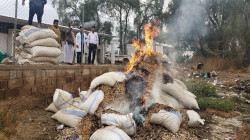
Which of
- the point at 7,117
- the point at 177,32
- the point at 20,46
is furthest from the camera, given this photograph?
the point at 177,32

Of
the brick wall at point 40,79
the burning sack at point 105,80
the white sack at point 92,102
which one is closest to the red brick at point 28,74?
the brick wall at point 40,79

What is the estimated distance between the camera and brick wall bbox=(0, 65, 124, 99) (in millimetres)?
3857

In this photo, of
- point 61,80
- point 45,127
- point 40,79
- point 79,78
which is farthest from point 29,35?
point 45,127

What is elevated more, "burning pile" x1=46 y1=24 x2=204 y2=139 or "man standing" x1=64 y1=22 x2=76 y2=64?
"man standing" x1=64 y1=22 x2=76 y2=64

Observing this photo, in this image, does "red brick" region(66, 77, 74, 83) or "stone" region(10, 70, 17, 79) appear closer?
"stone" region(10, 70, 17, 79)

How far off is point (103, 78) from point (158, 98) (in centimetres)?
140

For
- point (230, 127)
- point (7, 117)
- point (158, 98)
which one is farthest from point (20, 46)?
point (230, 127)

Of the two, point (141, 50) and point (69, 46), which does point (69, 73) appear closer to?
point (141, 50)

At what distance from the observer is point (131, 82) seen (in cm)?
441

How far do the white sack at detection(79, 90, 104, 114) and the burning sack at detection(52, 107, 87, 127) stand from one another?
0.09 meters

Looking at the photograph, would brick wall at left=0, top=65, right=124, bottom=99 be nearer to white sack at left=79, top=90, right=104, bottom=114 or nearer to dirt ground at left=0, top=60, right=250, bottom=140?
dirt ground at left=0, top=60, right=250, bottom=140

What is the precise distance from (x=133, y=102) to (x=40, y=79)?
2249mm

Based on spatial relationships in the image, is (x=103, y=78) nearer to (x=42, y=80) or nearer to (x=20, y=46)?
(x=42, y=80)

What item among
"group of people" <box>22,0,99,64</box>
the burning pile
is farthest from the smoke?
the burning pile
